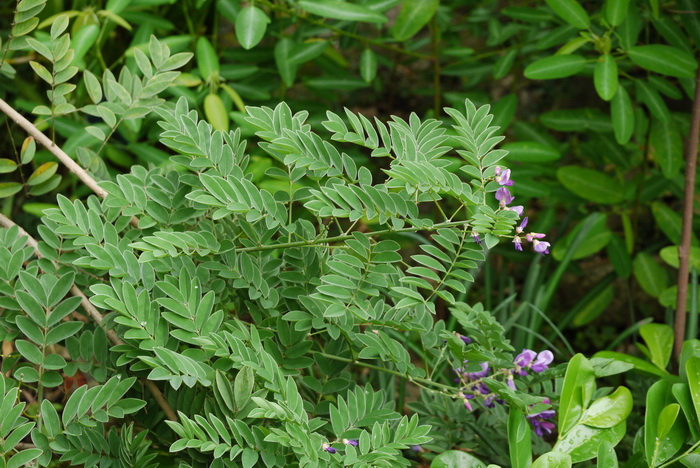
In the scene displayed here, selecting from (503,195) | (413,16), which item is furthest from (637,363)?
(413,16)

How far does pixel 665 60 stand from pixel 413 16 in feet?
1.93

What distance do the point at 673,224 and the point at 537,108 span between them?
122cm

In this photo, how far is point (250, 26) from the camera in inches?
61.4

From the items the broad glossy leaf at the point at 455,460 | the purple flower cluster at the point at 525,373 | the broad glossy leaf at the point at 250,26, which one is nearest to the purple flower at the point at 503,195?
the purple flower cluster at the point at 525,373

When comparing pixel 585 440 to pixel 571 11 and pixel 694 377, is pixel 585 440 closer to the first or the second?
pixel 694 377

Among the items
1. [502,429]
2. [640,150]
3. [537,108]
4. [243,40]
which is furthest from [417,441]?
[537,108]

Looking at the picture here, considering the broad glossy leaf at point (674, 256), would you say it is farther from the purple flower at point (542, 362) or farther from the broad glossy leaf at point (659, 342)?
the purple flower at point (542, 362)

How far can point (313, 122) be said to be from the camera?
6.26 ft

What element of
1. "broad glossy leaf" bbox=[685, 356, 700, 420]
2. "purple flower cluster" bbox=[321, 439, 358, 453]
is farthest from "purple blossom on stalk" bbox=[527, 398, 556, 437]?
"purple flower cluster" bbox=[321, 439, 358, 453]

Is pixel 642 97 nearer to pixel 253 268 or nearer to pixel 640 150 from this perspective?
pixel 640 150

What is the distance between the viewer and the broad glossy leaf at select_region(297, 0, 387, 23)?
162 cm

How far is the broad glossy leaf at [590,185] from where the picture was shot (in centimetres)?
191

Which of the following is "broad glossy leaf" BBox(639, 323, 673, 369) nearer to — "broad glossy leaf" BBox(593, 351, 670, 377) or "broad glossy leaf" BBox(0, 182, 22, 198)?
"broad glossy leaf" BBox(593, 351, 670, 377)

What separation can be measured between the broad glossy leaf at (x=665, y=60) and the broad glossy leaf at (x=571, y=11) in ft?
0.42
